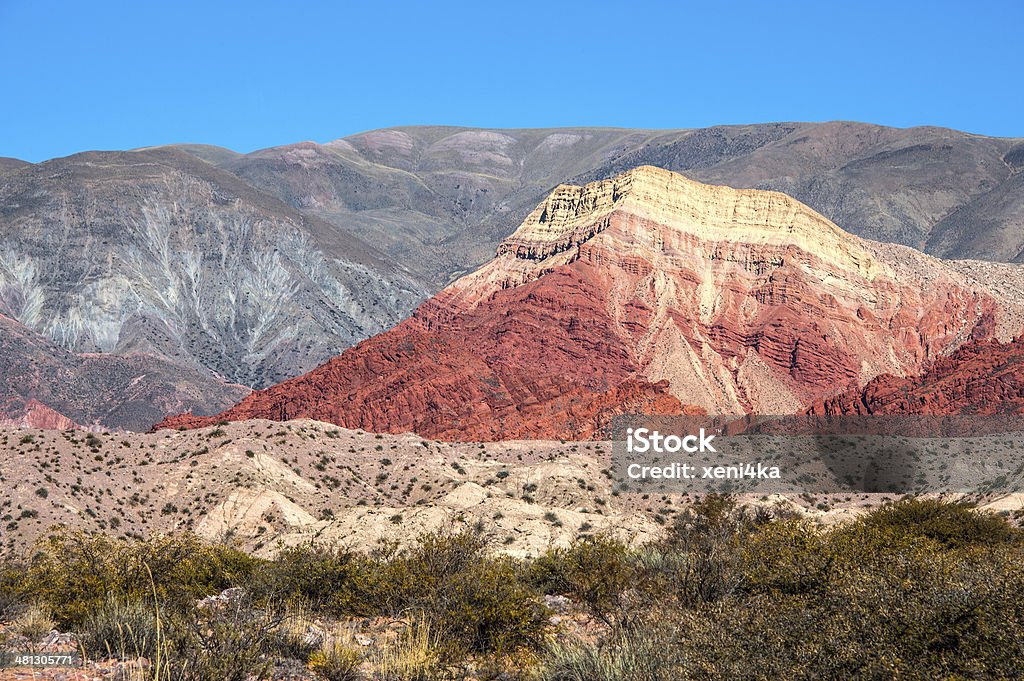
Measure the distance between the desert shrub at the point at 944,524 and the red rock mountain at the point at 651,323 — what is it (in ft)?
169

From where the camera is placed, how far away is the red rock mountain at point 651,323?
9950 centimetres

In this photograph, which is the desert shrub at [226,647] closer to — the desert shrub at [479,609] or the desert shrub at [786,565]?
the desert shrub at [479,609]

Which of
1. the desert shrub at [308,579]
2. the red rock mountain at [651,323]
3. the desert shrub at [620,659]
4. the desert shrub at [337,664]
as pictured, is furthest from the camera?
the red rock mountain at [651,323]

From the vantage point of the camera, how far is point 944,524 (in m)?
33.6

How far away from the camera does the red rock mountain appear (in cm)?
9950

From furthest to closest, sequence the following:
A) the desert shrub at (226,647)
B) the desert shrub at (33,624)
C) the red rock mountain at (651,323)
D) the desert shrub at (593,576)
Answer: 1. the red rock mountain at (651,323)
2. the desert shrub at (593,576)
3. the desert shrub at (33,624)
4. the desert shrub at (226,647)

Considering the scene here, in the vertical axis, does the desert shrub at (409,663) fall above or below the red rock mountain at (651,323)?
below

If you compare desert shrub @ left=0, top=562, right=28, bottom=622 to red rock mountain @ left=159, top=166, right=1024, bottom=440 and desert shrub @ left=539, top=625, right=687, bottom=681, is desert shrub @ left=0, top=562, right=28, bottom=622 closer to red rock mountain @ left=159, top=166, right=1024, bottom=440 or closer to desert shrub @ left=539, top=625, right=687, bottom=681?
desert shrub @ left=539, top=625, right=687, bottom=681

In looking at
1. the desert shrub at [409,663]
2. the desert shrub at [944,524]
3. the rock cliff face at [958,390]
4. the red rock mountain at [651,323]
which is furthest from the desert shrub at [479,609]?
the rock cliff face at [958,390]

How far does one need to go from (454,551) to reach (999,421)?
6162 cm

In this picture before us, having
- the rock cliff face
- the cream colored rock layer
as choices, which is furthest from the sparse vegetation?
the cream colored rock layer

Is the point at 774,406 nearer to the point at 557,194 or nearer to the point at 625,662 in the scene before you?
the point at 557,194

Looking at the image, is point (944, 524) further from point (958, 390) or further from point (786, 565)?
point (958, 390)

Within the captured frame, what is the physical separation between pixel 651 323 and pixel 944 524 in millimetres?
89053
